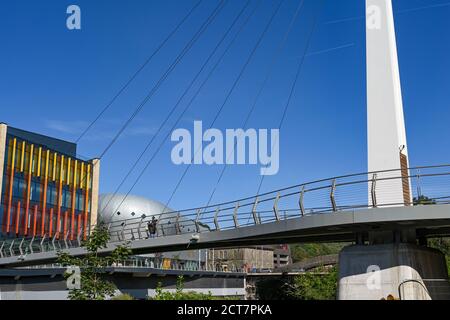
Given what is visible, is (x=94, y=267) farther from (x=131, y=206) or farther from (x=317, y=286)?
(x=131, y=206)

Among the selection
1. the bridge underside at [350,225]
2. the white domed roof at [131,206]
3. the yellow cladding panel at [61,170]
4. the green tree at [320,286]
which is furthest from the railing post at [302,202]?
the white domed roof at [131,206]

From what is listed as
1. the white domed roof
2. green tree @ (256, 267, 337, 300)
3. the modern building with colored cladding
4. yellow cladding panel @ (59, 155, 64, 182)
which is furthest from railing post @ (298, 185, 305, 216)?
the white domed roof

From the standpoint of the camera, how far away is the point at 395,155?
2341 centimetres

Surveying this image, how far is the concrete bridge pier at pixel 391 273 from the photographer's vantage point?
747 inches

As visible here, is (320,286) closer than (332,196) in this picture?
No

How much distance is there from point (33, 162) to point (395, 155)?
5137cm

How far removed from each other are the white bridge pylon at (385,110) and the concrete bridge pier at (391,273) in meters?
2.46

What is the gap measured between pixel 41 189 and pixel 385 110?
51.4 meters

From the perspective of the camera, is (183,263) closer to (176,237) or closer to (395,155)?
(176,237)

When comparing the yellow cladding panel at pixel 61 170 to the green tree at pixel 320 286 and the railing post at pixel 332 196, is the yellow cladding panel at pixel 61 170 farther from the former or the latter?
the railing post at pixel 332 196

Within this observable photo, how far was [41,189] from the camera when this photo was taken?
6625 cm

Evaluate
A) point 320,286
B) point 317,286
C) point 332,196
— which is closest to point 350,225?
point 332,196

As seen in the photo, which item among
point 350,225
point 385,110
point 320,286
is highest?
point 385,110
